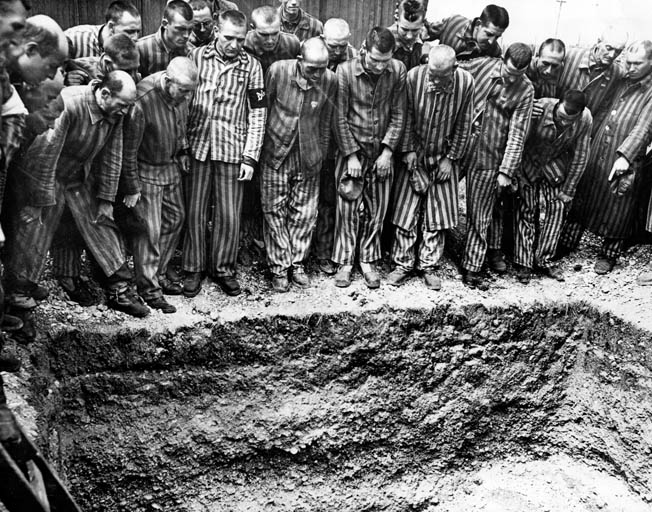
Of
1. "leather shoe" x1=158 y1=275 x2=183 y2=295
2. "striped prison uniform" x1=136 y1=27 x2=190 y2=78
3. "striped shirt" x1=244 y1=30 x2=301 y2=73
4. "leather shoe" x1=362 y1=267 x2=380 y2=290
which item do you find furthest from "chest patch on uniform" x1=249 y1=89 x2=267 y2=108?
"leather shoe" x1=362 y1=267 x2=380 y2=290

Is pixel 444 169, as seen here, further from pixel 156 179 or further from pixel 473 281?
pixel 156 179

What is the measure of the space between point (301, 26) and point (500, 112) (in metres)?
2.01

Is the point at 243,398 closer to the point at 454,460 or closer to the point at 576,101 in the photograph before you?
the point at 454,460

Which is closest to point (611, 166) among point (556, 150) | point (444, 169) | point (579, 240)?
point (556, 150)

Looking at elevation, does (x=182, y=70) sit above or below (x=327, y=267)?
above

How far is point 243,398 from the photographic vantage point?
6.34m

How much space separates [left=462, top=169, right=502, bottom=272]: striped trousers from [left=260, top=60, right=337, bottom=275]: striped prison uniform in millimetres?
1512

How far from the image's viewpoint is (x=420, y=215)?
693cm

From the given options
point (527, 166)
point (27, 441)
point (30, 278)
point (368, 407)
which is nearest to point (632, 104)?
point (527, 166)

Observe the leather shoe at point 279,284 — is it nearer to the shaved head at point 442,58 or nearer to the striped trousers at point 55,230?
the striped trousers at point 55,230

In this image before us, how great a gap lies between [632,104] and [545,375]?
108 inches

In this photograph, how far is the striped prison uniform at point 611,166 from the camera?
6.89 metres

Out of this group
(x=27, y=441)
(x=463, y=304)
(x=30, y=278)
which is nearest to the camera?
(x=27, y=441)

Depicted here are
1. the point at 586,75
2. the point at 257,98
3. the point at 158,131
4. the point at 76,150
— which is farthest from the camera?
the point at 586,75
